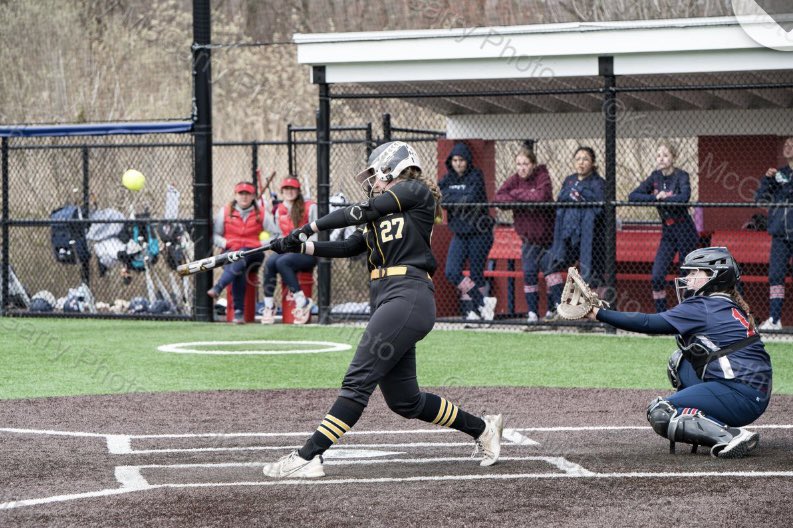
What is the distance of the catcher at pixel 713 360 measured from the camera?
6836 mm

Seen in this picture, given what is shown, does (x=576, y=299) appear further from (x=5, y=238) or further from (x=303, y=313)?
(x=5, y=238)

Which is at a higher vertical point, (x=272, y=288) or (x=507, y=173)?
(x=507, y=173)

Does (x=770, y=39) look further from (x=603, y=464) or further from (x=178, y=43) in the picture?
(x=178, y=43)

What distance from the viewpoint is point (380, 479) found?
6.25 meters

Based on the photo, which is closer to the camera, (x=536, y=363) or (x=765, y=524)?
(x=765, y=524)

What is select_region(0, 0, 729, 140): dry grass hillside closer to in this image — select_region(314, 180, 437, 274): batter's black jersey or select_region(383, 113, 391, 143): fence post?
select_region(383, 113, 391, 143): fence post

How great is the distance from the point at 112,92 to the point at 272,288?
37.2 m

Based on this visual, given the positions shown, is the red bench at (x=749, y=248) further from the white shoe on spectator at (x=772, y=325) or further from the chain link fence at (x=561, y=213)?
the white shoe on spectator at (x=772, y=325)

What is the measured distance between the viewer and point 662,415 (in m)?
7.00

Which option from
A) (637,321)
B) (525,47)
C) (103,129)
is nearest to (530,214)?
(525,47)

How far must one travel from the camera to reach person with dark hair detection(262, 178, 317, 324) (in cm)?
1462

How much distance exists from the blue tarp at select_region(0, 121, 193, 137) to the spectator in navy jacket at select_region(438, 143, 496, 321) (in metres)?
3.47

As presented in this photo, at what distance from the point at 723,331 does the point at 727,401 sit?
391mm

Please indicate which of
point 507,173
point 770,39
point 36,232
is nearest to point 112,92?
point 36,232
